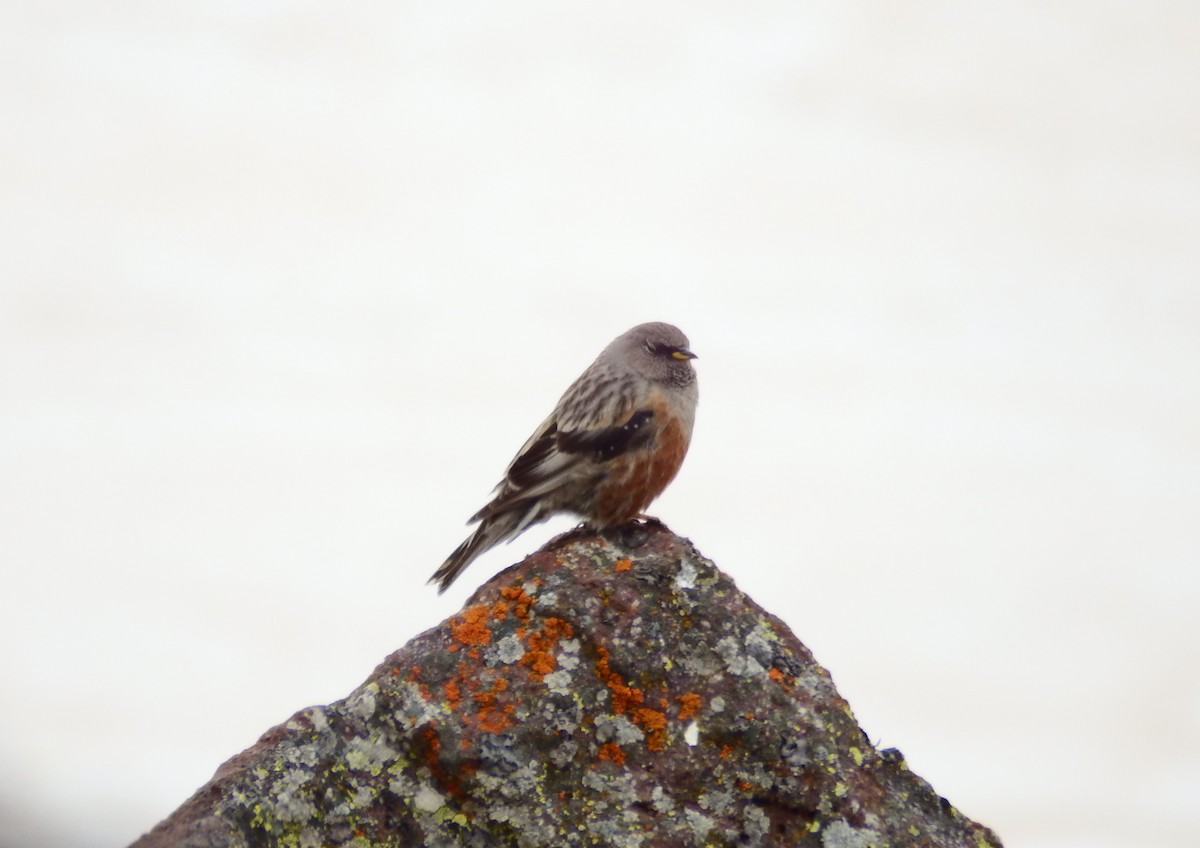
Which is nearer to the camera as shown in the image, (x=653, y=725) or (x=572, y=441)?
(x=653, y=725)

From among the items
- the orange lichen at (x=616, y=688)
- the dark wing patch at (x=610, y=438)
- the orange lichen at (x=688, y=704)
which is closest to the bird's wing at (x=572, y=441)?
the dark wing patch at (x=610, y=438)

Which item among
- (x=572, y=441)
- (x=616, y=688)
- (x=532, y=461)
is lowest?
(x=616, y=688)

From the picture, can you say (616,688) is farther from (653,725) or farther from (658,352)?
(658,352)

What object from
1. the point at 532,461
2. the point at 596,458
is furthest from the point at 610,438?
the point at 532,461

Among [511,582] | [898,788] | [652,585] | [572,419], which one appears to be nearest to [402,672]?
[511,582]

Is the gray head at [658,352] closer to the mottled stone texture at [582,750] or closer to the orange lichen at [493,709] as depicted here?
the mottled stone texture at [582,750]

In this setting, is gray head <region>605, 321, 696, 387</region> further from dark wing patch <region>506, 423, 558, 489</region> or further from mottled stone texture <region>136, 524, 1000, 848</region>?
mottled stone texture <region>136, 524, 1000, 848</region>
